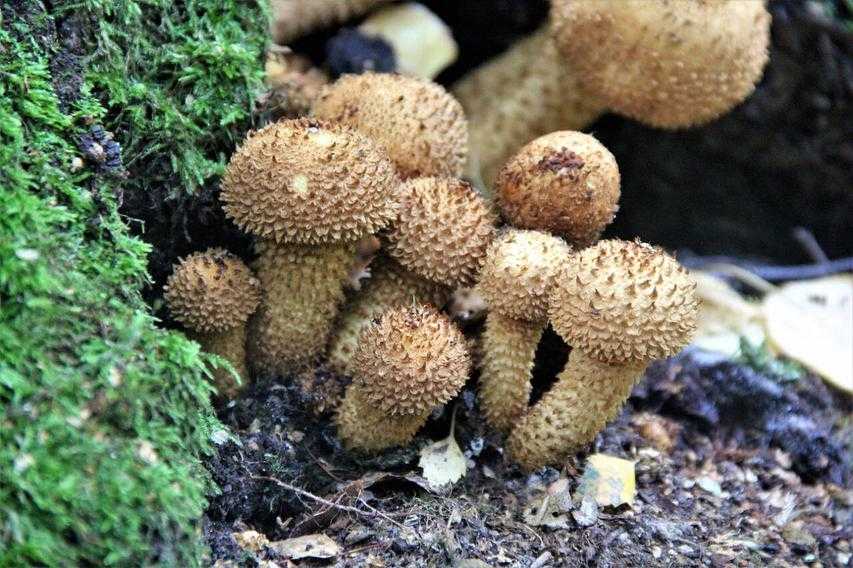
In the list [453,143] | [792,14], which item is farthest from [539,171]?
[792,14]

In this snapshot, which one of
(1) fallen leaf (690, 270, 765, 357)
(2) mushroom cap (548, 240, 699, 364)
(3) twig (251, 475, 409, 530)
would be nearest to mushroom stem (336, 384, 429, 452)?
(3) twig (251, 475, 409, 530)

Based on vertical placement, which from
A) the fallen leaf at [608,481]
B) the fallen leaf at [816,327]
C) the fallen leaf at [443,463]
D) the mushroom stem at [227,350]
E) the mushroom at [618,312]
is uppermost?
the mushroom at [618,312]

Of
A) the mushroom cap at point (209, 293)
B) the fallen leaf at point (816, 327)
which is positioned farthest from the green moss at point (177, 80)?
the fallen leaf at point (816, 327)

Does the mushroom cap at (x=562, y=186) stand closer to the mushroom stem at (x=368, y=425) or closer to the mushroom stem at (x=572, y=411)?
the mushroom stem at (x=572, y=411)

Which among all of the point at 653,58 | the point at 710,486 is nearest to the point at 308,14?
the point at 653,58

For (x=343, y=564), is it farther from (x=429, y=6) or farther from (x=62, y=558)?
(x=429, y=6)

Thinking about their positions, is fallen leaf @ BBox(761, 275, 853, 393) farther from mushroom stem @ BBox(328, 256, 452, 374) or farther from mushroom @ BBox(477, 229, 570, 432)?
mushroom stem @ BBox(328, 256, 452, 374)
